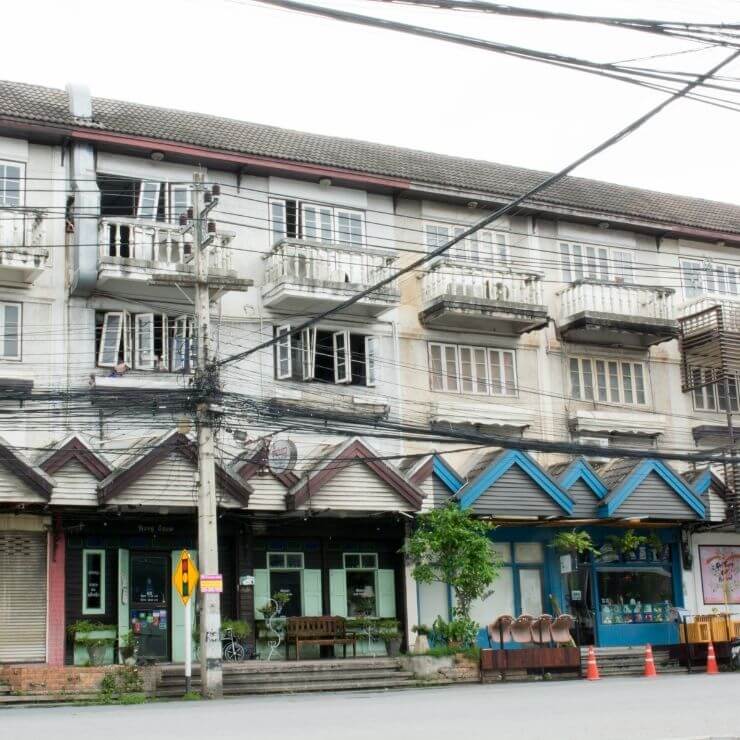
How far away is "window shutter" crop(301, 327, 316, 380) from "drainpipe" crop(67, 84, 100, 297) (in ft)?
17.7

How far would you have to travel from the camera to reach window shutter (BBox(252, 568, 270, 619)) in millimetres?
27719

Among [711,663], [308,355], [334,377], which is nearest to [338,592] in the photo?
[334,377]

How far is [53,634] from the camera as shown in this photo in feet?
82.2

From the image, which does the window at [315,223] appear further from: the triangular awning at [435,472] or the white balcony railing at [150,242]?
the triangular awning at [435,472]

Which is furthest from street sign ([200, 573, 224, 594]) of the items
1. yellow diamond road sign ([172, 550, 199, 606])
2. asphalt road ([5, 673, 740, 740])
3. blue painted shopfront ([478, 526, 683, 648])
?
blue painted shopfront ([478, 526, 683, 648])

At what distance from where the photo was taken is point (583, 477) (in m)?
30.0

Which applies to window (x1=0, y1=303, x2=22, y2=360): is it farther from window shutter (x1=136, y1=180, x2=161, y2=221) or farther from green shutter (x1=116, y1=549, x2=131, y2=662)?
green shutter (x1=116, y1=549, x2=131, y2=662)

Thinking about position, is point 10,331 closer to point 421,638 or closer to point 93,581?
point 93,581

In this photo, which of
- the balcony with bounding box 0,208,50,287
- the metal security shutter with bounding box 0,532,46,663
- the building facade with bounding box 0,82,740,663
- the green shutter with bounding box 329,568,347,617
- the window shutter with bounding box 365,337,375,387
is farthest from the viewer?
the window shutter with bounding box 365,337,375,387

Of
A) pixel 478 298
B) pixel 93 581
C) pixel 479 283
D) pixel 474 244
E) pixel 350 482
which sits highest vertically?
pixel 474 244

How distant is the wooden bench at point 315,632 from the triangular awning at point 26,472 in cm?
657

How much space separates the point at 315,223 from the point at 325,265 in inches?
70.0

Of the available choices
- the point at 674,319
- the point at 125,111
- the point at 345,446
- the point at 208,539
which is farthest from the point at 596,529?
the point at 125,111

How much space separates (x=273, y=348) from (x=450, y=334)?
16.4 ft
